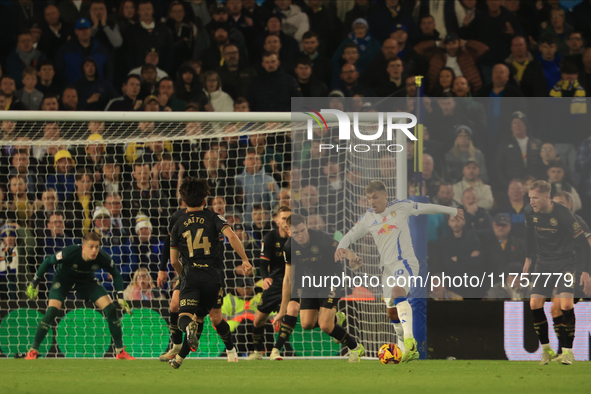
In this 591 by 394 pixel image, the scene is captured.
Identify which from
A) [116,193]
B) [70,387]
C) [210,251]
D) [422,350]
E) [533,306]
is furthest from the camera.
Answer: [116,193]

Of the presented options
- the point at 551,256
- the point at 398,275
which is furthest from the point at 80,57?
the point at 551,256

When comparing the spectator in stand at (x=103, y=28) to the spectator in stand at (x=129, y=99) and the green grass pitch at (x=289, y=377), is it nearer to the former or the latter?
the spectator in stand at (x=129, y=99)

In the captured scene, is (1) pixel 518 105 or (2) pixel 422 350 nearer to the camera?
(2) pixel 422 350

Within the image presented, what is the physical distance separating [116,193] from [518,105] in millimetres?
5377

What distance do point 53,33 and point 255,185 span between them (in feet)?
13.8

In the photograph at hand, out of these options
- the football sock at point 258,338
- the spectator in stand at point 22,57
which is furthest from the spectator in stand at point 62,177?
the football sock at point 258,338

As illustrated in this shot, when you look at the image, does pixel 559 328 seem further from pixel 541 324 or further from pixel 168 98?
pixel 168 98

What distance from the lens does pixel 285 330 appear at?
25.8 ft

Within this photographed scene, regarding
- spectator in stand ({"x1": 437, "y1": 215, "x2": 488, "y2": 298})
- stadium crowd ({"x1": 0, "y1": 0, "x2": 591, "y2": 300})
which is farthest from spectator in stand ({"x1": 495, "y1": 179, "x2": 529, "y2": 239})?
spectator in stand ({"x1": 437, "y1": 215, "x2": 488, "y2": 298})

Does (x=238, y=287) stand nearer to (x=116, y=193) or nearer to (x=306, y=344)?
(x=306, y=344)

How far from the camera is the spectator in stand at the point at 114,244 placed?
8.76 m

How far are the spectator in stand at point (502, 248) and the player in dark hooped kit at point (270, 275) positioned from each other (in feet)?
7.81

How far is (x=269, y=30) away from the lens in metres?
10.5

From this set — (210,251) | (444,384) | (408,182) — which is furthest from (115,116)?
(444,384)
